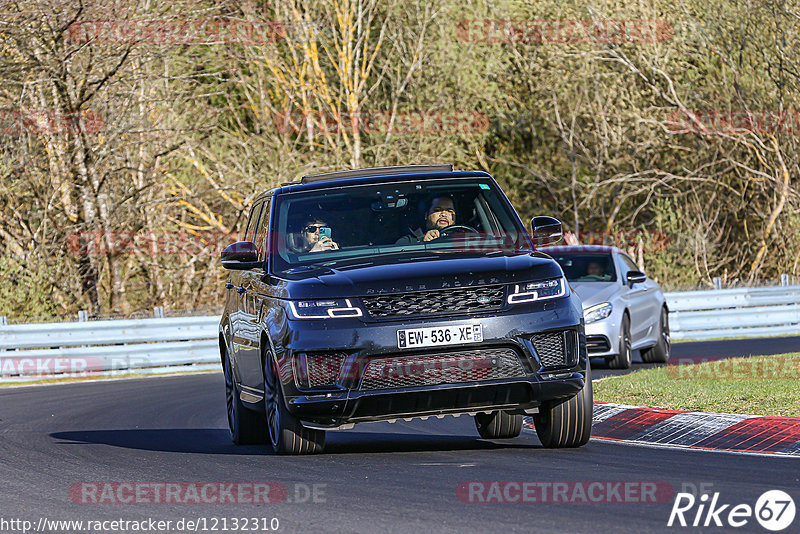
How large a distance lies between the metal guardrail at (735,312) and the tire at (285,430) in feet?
57.6

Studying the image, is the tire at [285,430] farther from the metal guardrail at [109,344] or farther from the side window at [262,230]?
the metal guardrail at [109,344]

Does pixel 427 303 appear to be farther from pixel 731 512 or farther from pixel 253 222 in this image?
pixel 253 222

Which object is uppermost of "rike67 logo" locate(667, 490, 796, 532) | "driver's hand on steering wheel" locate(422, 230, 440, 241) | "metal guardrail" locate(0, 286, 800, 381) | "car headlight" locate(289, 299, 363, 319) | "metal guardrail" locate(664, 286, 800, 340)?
"driver's hand on steering wheel" locate(422, 230, 440, 241)

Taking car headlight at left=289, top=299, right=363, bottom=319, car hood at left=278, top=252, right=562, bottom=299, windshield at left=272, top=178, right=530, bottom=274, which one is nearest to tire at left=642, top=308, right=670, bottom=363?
windshield at left=272, top=178, right=530, bottom=274

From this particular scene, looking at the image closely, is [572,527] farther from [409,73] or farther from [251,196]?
[409,73]

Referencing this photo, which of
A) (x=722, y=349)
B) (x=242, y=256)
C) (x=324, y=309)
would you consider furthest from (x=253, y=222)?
(x=722, y=349)

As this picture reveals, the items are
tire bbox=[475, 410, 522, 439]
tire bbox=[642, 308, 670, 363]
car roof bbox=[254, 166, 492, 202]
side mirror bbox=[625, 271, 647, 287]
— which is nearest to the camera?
car roof bbox=[254, 166, 492, 202]

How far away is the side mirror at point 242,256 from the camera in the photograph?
987 centimetres

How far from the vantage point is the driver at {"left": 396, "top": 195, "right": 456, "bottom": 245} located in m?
9.48

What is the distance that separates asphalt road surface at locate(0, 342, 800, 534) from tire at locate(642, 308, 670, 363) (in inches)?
313

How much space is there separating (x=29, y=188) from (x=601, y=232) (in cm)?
1674

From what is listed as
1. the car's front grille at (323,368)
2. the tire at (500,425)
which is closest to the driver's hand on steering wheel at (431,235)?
the car's front grille at (323,368)

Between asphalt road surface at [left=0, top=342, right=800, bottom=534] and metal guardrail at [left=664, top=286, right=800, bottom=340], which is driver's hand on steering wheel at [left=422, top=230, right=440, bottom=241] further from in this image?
metal guardrail at [left=664, top=286, right=800, bottom=340]

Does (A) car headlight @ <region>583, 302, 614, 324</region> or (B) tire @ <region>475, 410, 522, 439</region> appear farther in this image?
(A) car headlight @ <region>583, 302, 614, 324</region>
